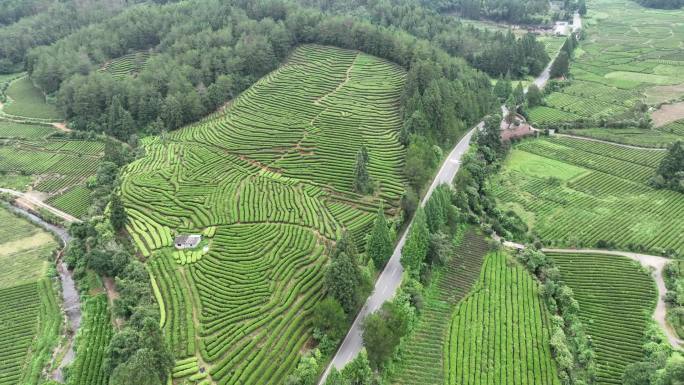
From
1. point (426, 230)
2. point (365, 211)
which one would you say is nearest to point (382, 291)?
point (426, 230)

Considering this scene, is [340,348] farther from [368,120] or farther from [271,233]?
[368,120]

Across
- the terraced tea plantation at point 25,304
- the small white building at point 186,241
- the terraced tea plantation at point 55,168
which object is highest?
the small white building at point 186,241

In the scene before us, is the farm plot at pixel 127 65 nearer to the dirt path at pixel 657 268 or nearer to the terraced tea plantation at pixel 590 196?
the terraced tea plantation at pixel 590 196

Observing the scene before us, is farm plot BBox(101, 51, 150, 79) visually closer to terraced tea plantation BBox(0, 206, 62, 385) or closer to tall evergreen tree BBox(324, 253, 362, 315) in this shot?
terraced tea plantation BBox(0, 206, 62, 385)

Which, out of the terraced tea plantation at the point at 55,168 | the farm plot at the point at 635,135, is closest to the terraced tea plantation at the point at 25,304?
the terraced tea plantation at the point at 55,168

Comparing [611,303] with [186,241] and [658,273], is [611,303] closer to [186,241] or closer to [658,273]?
[658,273]

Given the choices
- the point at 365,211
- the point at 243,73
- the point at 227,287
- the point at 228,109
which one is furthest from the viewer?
the point at 243,73
